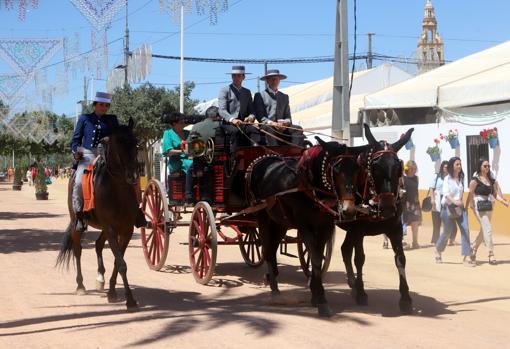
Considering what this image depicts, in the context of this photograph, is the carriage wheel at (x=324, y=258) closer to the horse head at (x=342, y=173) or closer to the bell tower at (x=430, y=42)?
the horse head at (x=342, y=173)

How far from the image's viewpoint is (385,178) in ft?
25.4

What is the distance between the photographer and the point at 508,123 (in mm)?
17641

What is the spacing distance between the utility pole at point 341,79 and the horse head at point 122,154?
572cm

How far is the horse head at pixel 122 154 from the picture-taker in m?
8.49

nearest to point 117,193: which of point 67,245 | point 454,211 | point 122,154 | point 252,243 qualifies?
point 122,154

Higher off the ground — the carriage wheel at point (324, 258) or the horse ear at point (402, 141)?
the horse ear at point (402, 141)

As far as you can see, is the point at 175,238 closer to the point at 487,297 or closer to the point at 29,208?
the point at 487,297

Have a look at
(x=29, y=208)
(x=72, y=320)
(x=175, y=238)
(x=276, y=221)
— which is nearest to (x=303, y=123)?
(x=175, y=238)

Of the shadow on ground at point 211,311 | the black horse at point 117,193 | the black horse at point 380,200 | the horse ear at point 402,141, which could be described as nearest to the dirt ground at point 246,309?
the shadow on ground at point 211,311

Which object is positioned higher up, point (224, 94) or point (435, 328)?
point (224, 94)

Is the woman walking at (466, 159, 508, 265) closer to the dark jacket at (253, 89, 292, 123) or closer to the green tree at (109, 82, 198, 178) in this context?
the dark jacket at (253, 89, 292, 123)

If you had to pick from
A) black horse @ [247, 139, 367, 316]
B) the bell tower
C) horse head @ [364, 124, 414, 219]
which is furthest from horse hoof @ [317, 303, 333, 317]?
the bell tower

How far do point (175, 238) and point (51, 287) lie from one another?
857 cm

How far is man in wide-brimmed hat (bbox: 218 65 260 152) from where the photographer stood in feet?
33.3
